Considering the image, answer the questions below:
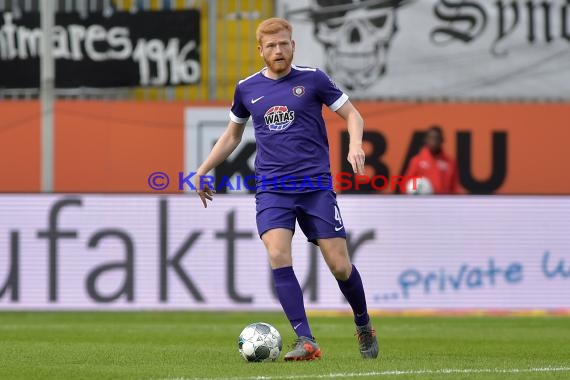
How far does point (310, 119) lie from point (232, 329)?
490 centimetres

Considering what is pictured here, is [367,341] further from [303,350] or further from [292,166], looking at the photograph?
[292,166]

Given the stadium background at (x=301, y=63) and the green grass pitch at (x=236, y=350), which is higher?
the stadium background at (x=301, y=63)

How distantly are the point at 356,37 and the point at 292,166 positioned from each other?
12.7m

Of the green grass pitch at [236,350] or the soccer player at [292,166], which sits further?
the soccer player at [292,166]

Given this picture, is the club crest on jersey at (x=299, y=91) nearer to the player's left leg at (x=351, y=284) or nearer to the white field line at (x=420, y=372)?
the player's left leg at (x=351, y=284)

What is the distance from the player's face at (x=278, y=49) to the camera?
857 centimetres

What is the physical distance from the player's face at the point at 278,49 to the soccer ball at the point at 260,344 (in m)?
1.56

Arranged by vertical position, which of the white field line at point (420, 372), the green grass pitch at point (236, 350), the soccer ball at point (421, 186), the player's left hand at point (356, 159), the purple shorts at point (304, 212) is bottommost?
the green grass pitch at point (236, 350)

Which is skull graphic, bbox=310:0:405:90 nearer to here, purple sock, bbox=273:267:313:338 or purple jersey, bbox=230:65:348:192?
purple jersey, bbox=230:65:348:192

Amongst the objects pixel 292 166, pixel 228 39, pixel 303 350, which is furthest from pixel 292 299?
pixel 228 39

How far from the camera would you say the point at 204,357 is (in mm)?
9375

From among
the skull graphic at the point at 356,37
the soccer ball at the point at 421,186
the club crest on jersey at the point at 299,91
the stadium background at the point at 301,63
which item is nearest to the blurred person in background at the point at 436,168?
the soccer ball at the point at 421,186

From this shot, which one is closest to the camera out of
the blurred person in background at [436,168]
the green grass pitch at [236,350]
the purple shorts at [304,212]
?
the green grass pitch at [236,350]

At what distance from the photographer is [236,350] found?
10148 millimetres
